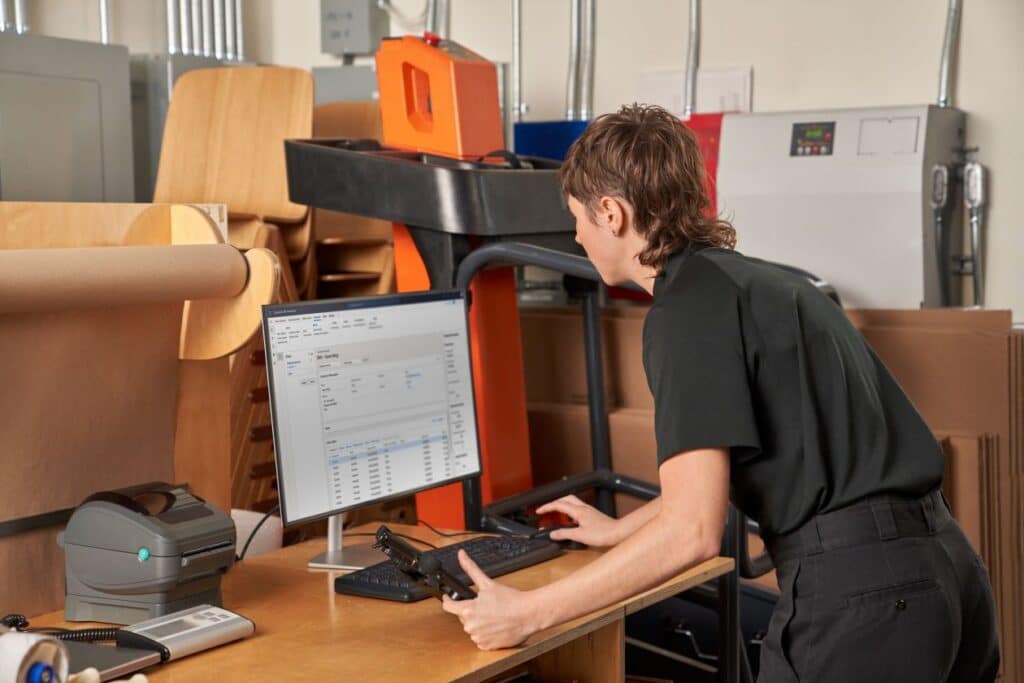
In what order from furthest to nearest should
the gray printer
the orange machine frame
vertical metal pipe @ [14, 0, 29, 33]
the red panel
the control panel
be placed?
vertical metal pipe @ [14, 0, 29, 33], the red panel, the control panel, the orange machine frame, the gray printer

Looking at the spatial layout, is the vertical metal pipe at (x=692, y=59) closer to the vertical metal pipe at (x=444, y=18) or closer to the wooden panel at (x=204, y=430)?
the vertical metal pipe at (x=444, y=18)

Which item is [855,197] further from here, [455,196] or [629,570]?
[629,570]

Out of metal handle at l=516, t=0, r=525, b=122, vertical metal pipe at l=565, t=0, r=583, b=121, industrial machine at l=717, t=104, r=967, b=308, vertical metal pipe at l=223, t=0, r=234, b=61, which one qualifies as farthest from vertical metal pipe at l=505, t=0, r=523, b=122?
vertical metal pipe at l=223, t=0, r=234, b=61

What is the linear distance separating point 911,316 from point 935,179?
0.40 m

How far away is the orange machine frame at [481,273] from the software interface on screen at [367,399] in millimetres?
336

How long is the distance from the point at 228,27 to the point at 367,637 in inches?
114

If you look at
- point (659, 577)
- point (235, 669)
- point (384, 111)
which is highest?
point (384, 111)

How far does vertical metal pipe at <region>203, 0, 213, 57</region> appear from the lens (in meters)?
4.00

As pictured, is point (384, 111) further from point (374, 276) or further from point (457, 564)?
point (457, 564)

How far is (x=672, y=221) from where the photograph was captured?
1.61 meters

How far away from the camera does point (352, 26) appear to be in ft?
13.4

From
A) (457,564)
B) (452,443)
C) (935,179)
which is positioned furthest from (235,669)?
(935,179)

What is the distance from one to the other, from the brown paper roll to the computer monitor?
97mm

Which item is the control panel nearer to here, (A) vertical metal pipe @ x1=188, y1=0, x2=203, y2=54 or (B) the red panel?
(B) the red panel
